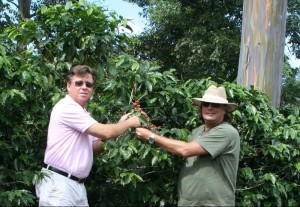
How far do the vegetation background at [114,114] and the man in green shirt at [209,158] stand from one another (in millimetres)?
307

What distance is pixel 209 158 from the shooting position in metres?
3.75

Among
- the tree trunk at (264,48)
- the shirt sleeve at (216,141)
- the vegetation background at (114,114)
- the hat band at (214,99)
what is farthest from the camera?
the tree trunk at (264,48)

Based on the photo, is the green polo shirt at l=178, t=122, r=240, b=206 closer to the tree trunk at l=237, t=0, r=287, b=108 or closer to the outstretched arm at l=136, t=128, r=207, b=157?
the outstretched arm at l=136, t=128, r=207, b=157

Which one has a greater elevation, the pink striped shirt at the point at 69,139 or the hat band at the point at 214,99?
the hat band at the point at 214,99

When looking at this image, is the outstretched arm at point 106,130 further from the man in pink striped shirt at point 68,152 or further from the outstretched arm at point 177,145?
the outstretched arm at point 177,145

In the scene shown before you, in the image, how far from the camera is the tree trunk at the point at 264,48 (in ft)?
23.1

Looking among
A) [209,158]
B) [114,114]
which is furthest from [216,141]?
[114,114]

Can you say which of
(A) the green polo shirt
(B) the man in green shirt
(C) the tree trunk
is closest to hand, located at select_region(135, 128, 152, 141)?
(B) the man in green shirt

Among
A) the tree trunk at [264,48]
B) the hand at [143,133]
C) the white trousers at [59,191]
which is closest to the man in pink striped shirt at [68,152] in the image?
the white trousers at [59,191]

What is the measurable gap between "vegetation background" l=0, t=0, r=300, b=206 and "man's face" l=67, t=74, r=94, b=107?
504 mm

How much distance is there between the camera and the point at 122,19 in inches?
175

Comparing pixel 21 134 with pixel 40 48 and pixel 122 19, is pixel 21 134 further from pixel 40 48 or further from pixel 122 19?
pixel 122 19

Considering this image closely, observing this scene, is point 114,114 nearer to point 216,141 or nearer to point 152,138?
point 152,138

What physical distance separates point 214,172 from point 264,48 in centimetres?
379
